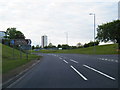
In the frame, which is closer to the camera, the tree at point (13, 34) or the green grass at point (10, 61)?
the green grass at point (10, 61)

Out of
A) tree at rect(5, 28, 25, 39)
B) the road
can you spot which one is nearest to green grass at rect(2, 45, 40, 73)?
the road

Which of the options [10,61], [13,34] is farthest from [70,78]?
[13,34]

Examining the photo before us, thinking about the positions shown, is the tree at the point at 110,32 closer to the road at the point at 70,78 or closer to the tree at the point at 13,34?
the road at the point at 70,78

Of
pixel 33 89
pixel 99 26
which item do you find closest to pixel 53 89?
pixel 33 89

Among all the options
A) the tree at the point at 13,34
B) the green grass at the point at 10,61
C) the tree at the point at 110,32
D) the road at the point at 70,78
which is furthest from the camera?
the tree at the point at 13,34

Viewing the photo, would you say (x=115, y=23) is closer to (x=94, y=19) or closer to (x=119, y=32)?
(x=119, y=32)

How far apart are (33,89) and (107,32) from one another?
206ft

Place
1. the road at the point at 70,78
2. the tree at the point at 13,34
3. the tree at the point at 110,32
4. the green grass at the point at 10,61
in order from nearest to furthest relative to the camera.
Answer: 1. the road at the point at 70,78
2. the green grass at the point at 10,61
3. the tree at the point at 110,32
4. the tree at the point at 13,34

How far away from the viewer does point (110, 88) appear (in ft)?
27.7

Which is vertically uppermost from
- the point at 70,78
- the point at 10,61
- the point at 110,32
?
the point at 110,32

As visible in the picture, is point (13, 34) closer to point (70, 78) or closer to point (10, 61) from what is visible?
point (10, 61)

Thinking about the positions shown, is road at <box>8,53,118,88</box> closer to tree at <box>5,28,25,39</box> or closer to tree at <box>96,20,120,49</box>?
tree at <box>96,20,120,49</box>

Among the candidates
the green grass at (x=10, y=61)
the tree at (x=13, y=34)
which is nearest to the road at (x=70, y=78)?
the green grass at (x=10, y=61)

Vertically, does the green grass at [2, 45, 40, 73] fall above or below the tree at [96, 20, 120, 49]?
below
